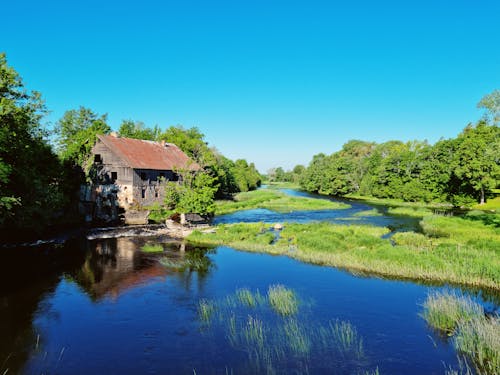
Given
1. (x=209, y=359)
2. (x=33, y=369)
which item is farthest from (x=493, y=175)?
(x=33, y=369)

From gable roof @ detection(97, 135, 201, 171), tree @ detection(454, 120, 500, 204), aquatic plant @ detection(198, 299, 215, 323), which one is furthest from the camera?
tree @ detection(454, 120, 500, 204)

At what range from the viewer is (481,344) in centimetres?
1412

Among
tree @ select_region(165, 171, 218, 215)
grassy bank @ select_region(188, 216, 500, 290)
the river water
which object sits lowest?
the river water

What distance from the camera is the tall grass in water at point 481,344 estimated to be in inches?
527

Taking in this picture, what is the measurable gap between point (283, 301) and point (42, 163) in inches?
1395

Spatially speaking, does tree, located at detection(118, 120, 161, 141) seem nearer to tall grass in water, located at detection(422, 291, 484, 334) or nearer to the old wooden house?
the old wooden house

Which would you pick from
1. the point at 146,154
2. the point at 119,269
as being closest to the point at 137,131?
the point at 146,154

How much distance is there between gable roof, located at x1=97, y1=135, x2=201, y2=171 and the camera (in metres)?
51.7

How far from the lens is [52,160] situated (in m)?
44.0

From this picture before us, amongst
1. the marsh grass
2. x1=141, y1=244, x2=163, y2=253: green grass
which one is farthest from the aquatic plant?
x1=141, y1=244, x2=163, y2=253: green grass

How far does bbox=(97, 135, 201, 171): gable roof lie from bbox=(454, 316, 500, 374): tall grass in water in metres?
45.1

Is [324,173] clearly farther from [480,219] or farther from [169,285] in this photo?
[169,285]

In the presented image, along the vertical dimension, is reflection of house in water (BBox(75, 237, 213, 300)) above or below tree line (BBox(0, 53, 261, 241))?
below

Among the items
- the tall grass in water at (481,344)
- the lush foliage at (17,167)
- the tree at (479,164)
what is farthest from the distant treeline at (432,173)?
the lush foliage at (17,167)
